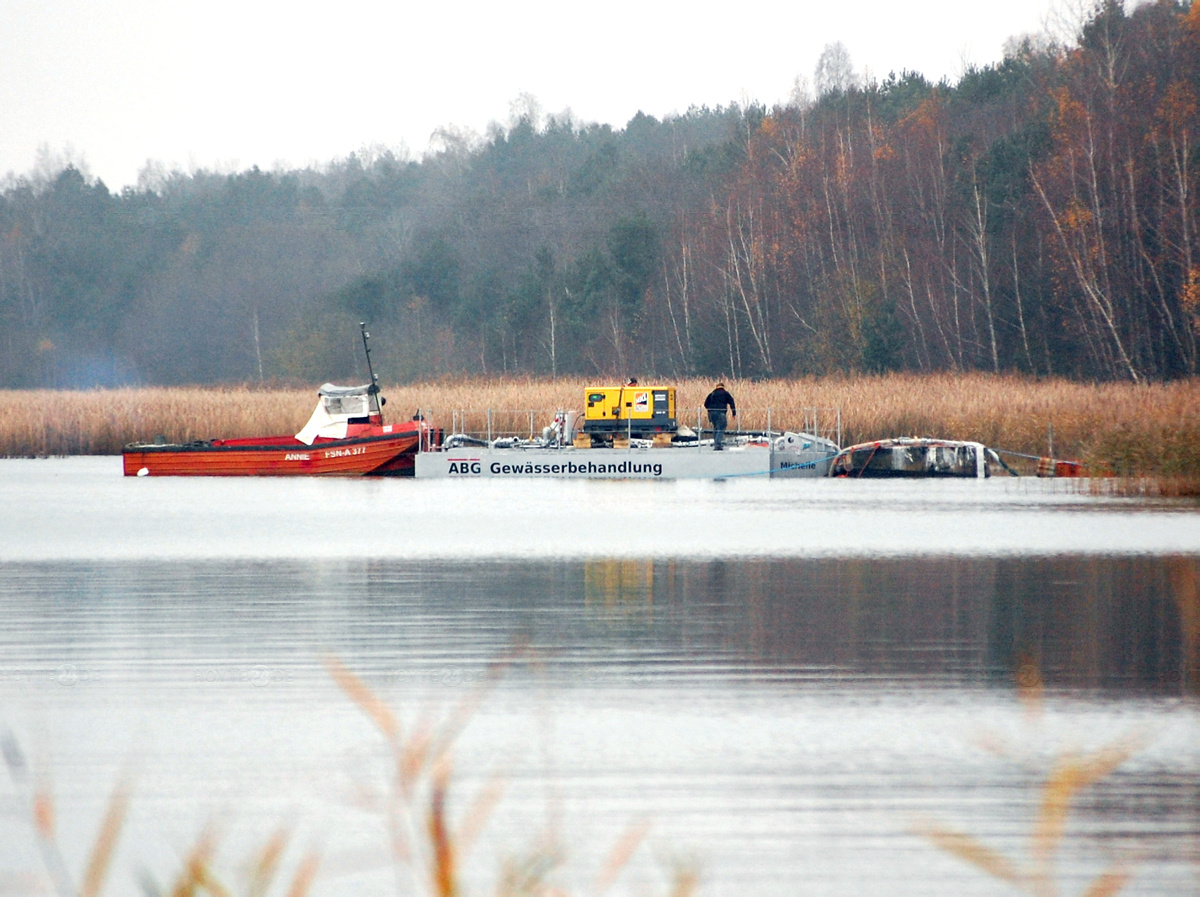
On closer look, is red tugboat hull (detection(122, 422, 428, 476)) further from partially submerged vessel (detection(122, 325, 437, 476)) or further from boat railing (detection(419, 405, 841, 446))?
boat railing (detection(419, 405, 841, 446))

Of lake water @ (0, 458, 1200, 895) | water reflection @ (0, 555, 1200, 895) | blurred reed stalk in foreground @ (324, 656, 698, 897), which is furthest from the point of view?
water reflection @ (0, 555, 1200, 895)

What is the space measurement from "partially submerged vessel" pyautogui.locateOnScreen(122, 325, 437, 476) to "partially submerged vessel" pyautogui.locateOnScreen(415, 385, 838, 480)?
6.82 feet

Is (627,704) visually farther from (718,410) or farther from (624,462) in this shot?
(718,410)

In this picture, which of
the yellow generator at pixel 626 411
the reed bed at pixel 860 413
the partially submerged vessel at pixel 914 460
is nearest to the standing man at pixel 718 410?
the yellow generator at pixel 626 411

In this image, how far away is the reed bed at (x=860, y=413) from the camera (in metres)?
30.9

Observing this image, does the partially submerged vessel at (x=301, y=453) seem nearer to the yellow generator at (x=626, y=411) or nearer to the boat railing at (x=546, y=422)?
the boat railing at (x=546, y=422)

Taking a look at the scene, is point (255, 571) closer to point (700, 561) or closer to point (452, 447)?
point (700, 561)

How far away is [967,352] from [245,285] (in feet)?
207

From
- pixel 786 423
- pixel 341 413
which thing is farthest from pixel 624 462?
pixel 341 413

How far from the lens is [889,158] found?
67750 millimetres

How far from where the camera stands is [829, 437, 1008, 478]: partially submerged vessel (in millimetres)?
35625

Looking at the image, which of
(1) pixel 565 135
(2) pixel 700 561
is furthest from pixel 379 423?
(1) pixel 565 135

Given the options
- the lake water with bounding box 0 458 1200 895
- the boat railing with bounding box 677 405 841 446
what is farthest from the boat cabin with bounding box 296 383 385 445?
the lake water with bounding box 0 458 1200 895

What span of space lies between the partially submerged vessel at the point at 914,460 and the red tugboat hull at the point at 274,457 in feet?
33.8
